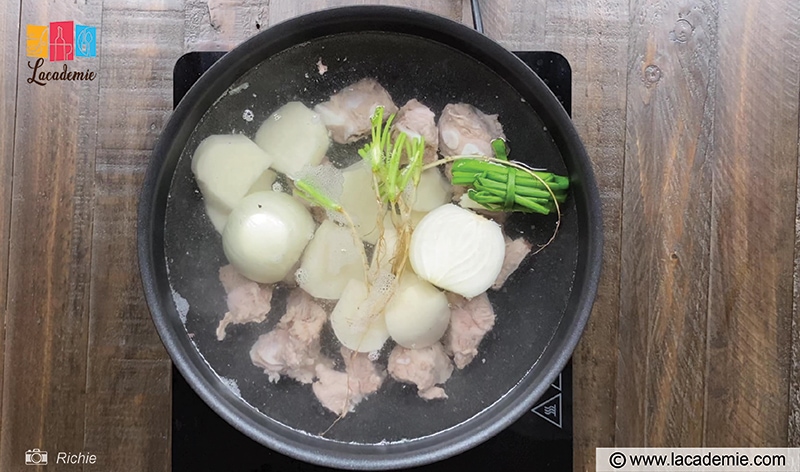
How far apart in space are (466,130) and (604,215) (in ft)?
1.03

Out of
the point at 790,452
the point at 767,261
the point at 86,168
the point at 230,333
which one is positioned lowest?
the point at 790,452

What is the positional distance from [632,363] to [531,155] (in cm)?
43

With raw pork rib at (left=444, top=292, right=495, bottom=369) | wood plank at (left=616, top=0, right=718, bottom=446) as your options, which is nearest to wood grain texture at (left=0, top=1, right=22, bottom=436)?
raw pork rib at (left=444, top=292, right=495, bottom=369)

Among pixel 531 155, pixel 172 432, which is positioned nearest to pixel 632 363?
pixel 531 155

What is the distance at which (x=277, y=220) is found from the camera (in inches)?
38.4

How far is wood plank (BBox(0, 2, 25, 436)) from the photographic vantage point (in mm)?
1107

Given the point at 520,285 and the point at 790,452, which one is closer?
the point at 520,285

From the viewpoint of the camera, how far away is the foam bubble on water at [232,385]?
3.23ft

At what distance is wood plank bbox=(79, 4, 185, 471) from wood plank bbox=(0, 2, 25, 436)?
0.53 ft

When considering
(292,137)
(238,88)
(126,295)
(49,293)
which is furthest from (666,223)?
(49,293)

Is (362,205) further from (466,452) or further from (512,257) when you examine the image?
(466,452)

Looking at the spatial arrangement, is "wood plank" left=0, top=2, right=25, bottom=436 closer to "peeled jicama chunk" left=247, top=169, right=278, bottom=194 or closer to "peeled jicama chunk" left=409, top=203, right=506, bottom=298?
"peeled jicama chunk" left=247, top=169, right=278, bottom=194

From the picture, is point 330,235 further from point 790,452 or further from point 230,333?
point 790,452

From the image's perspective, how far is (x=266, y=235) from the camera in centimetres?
97
